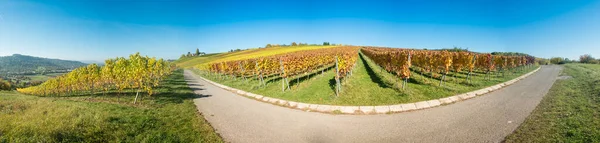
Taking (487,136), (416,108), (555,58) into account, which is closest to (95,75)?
(416,108)

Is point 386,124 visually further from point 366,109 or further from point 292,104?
point 292,104

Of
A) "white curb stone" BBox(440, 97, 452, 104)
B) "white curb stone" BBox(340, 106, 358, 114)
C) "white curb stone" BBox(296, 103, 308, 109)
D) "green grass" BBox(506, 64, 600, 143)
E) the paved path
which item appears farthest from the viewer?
"white curb stone" BBox(296, 103, 308, 109)

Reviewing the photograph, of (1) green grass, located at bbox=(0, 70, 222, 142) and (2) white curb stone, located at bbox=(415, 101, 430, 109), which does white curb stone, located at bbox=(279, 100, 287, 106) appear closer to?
(1) green grass, located at bbox=(0, 70, 222, 142)

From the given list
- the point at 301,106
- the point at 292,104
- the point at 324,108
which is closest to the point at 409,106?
the point at 324,108

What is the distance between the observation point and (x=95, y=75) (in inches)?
804

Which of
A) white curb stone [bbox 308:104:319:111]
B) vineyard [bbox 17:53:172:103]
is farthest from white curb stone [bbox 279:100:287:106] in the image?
vineyard [bbox 17:53:172:103]

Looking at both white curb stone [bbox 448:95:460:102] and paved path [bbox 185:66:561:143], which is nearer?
paved path [bbox 185:66:561:143]

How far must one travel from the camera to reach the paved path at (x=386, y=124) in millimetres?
7941

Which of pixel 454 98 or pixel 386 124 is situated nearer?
pixel 386 124

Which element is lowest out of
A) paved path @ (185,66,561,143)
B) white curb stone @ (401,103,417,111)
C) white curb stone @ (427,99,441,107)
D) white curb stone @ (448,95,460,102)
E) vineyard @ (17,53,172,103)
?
paved path @ (185,66,561,143)

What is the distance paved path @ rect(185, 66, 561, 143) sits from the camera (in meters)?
7.94

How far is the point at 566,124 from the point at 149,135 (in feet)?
48.1

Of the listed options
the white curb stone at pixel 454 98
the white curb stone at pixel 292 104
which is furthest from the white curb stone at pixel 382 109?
the white curb stone at pixel 292 104

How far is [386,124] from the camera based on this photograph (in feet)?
30.6
